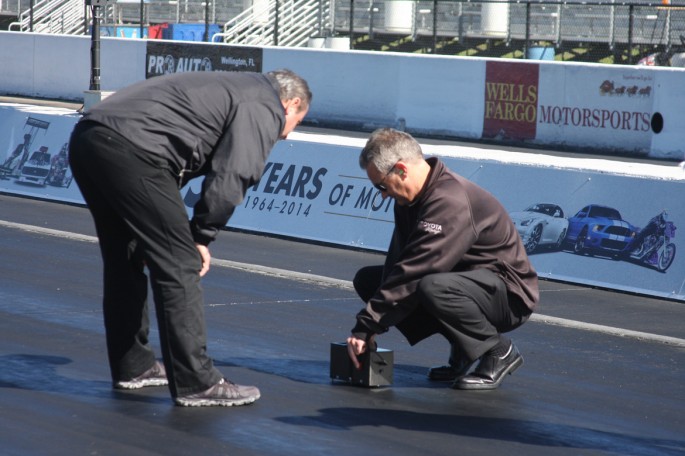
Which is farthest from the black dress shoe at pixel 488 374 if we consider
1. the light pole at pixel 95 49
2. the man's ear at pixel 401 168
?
the light pole at pixel 95 49

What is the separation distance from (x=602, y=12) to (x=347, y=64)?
268 inches

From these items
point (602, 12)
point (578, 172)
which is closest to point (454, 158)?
point (578, 172)

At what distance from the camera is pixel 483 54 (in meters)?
32.2

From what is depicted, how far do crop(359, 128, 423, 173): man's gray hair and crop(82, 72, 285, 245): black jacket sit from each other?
0.55 meters

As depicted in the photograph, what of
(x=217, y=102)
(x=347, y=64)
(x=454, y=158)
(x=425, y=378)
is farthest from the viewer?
(x=347, y=64)

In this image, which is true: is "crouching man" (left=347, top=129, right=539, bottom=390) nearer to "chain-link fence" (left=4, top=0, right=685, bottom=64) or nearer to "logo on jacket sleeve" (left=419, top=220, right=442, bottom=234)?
"logo on jacket sleeve" (left=419, top=220, right=442, bottom=234)

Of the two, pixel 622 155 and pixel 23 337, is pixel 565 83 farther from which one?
pixel 23 337

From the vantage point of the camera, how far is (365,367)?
6.45 meters

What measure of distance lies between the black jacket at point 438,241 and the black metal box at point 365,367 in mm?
325

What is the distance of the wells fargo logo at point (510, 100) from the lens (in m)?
24.2

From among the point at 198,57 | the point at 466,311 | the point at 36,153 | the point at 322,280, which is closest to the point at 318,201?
the point at 322,280

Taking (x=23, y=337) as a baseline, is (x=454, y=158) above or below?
above

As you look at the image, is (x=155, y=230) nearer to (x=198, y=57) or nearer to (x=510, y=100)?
(x=510, y=100)

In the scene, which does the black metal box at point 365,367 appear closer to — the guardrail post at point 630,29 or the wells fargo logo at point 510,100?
the wells fargo logo at point 510,100
